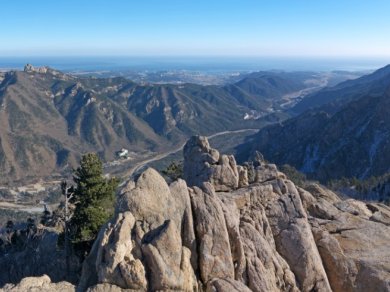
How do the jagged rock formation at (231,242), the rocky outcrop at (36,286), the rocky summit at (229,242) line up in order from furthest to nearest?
the jagged rock formation at (231,242) < the rocky summit at (229,242) < the rocky outcrop at (36,286)

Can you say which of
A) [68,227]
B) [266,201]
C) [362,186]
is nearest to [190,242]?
[266,201]

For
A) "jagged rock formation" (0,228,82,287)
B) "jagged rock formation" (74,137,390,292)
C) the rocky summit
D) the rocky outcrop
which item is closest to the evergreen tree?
→ "jagged rock formation" (0,228,82,287)

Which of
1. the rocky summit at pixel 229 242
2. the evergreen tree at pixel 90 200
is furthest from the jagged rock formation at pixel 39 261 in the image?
the rocky summit at pixel 229 242

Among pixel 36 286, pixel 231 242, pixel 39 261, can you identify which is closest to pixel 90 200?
pixel 39 261

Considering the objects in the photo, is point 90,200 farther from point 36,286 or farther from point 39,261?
point 36,286

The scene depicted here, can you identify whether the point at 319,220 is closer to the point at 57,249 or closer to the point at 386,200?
the point at 57,249

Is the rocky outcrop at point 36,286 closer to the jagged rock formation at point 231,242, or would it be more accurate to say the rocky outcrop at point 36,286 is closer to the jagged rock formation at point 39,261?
the jagged rock formation at point 231,242
